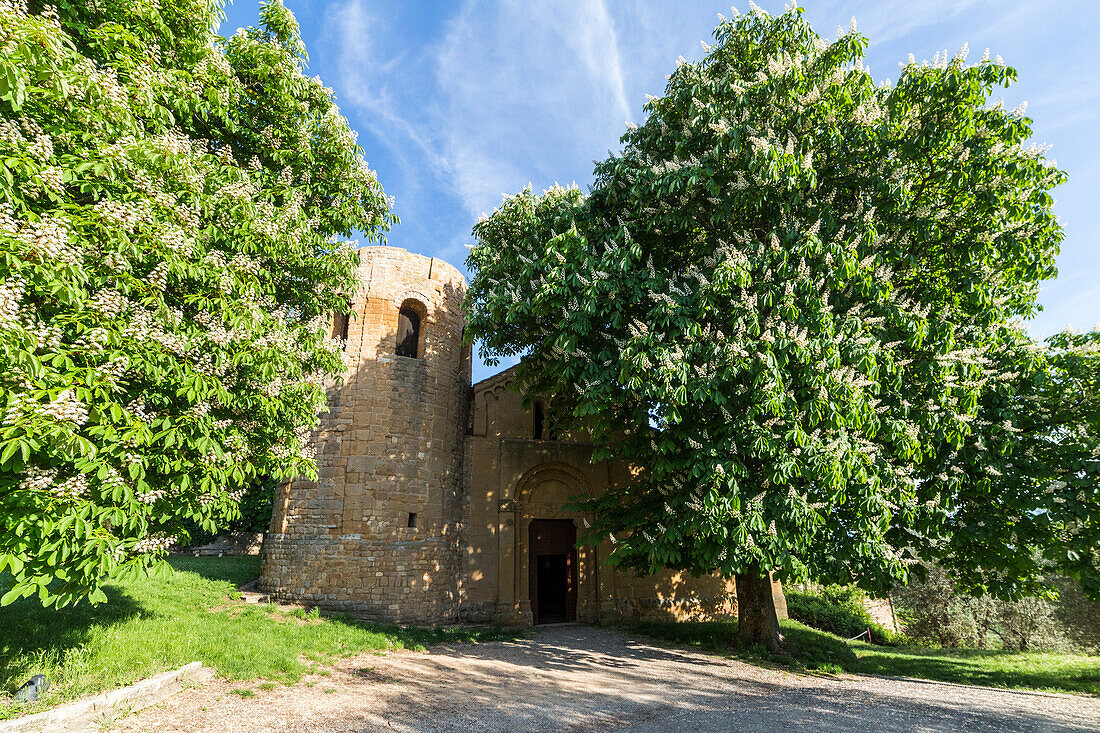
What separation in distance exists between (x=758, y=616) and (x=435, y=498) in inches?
339

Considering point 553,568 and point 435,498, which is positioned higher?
point 435,498

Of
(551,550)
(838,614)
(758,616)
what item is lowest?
(838,614)

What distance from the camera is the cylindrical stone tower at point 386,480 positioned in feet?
42.3

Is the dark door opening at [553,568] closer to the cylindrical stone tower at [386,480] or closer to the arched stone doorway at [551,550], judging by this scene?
the arched stone doorway at [551,550]

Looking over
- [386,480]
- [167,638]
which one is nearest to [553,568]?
[386,480]

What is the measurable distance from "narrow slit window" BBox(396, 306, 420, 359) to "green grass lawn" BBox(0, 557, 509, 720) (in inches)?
293

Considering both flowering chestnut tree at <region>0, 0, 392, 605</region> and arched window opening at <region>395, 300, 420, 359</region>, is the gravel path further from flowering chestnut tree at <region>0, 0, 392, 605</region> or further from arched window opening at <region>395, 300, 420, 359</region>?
arched window opening at <region>395, 300, 420, 359</region>

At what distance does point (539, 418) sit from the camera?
17.9m

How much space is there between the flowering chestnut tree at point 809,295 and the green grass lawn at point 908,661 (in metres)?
3.11

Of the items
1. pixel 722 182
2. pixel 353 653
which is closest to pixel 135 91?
pixel 722 182

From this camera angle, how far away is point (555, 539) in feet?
54.9

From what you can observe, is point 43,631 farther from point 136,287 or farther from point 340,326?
point 340,326

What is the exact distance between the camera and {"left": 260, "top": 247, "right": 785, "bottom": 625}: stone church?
13.1 meters

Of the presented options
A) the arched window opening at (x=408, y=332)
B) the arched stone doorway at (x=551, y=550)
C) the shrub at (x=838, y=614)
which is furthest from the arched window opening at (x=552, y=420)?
the shrub at (x=838, y=614)
